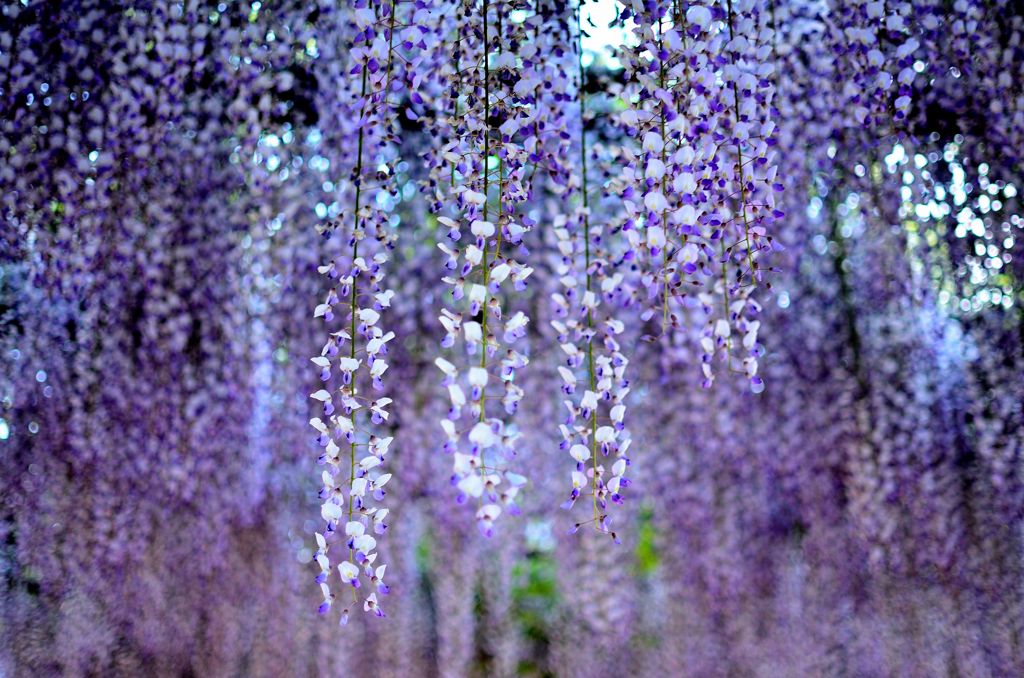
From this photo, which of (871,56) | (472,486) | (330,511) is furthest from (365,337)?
(871,56)

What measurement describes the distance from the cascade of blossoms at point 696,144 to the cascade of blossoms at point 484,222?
0.56 ft

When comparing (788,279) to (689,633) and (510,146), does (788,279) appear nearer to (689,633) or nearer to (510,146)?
(689,633)

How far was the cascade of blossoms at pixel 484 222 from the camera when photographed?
3.16 ft

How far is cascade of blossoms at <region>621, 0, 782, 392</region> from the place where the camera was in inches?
44.7

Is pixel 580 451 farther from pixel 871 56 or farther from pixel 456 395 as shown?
pixel 871 56

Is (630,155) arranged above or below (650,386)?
above

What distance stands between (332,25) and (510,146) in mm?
972

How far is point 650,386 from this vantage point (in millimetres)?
2076

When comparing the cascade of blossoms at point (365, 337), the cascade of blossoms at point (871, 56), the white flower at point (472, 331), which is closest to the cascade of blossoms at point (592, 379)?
the white flower at point (472, 331)

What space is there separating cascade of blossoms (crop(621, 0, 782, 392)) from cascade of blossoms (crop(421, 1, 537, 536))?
0.56 ft

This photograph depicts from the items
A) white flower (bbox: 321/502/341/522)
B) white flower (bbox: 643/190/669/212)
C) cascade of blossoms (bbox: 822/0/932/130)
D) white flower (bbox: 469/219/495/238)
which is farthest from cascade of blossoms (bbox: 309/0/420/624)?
cascade of blossoms (bbox: 822/0/932/130)

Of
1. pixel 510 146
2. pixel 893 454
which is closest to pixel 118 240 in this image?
pixel 510 146

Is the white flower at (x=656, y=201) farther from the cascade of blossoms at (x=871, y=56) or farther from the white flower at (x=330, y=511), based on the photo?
the cascade of blossoms at (x=871, y=56)

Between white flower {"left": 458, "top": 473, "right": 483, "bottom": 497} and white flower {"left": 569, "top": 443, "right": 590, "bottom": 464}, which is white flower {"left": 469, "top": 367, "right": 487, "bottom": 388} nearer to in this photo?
white flower {"left": 458, "top": 473, "right": 483, "bottom": 497}
